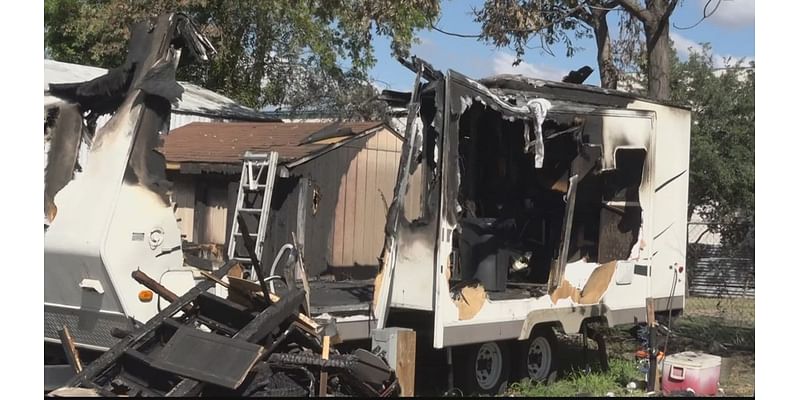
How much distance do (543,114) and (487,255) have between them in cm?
170

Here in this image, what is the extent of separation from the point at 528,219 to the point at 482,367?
271 cm

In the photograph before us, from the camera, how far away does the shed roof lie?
15370mm

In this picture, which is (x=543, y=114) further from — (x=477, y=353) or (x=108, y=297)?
(x=108, y=297)

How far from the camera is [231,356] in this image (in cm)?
652

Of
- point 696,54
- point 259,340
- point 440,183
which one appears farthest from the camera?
point 696,54

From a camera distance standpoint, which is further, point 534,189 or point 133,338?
point 534,189

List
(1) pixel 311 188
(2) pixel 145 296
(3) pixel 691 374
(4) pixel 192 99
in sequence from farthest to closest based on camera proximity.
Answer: (4) pixel 192 99, (1) pixel 311 188, (3) pixel 691 374, (2) pixel 145 296

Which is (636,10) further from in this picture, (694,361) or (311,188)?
(694,361)

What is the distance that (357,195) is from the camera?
13.0m

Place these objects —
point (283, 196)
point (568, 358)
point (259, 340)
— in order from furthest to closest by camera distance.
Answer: point (283, 196)
point (568, 358)
point (259, 340)

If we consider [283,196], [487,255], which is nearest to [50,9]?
[283,196]

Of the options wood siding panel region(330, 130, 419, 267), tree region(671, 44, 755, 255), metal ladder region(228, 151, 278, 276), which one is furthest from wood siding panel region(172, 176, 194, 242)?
tree region(671, 44, 755, 255)

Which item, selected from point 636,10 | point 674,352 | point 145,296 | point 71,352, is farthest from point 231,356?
point 636,10

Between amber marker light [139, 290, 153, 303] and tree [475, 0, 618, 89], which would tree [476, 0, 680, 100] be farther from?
amber marker light [139, 290, 153, 303]
